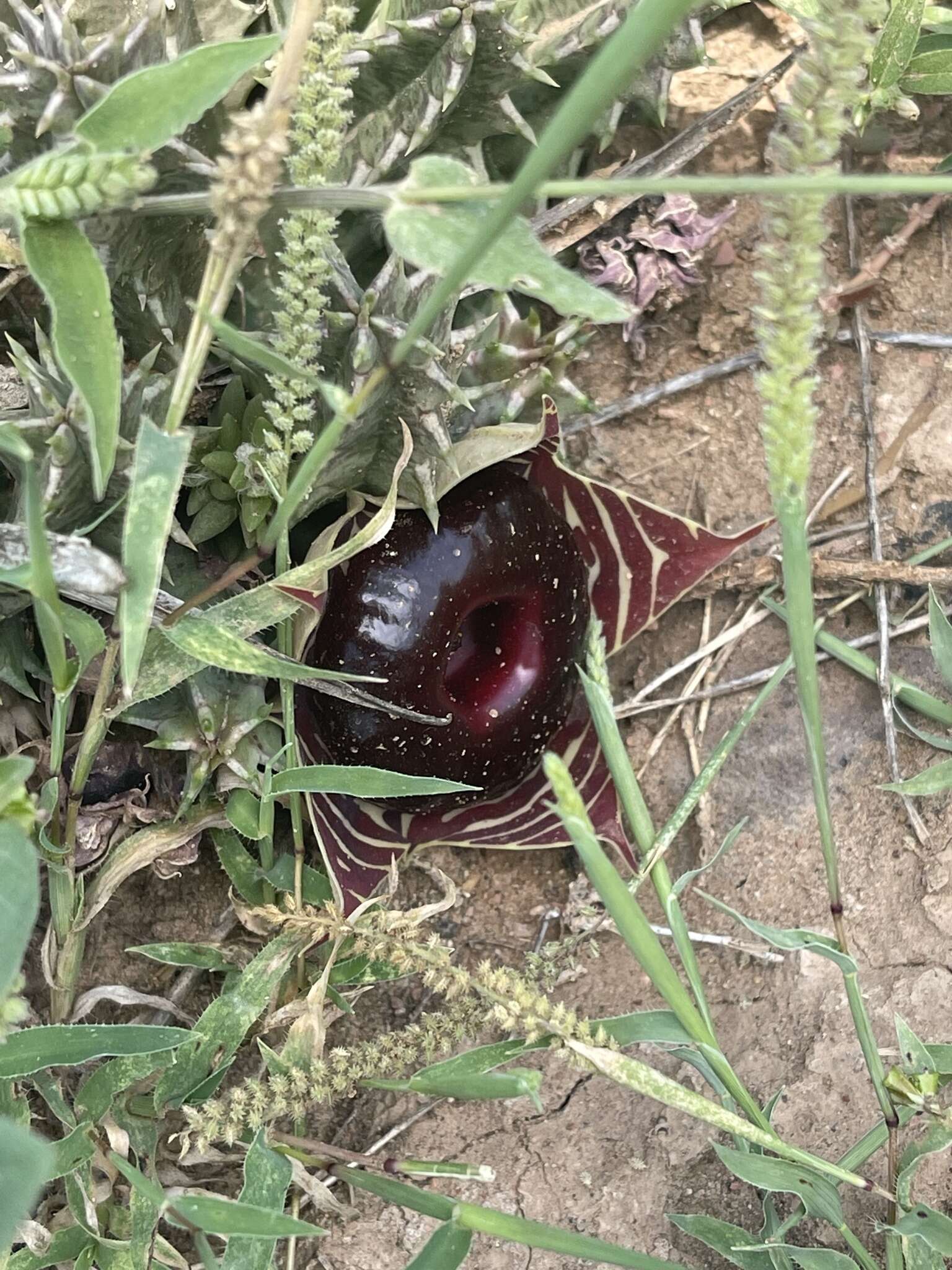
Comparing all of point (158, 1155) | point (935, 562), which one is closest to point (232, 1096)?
point (158, 1155)

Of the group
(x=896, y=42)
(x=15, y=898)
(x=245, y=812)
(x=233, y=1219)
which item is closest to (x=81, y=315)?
(x=15, y=898)

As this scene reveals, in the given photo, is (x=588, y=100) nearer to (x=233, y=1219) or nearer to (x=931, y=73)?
(x=233, y=1219)

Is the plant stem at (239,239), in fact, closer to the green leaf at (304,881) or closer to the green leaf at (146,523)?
the green leaf at (146,523)

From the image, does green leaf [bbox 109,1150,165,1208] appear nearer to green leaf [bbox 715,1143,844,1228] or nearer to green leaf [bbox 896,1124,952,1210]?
green leaf [bbox 715,1143,844,1228]

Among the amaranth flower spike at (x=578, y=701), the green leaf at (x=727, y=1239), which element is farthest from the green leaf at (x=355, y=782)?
the green leaf at (x=727, y=1239)

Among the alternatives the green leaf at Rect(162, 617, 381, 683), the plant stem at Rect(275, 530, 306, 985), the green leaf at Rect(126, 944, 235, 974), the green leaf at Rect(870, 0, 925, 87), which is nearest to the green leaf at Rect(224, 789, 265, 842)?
the plant stem at Rect(275, 530, 306, 985)

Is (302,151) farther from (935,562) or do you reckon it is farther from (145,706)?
(935,562)
